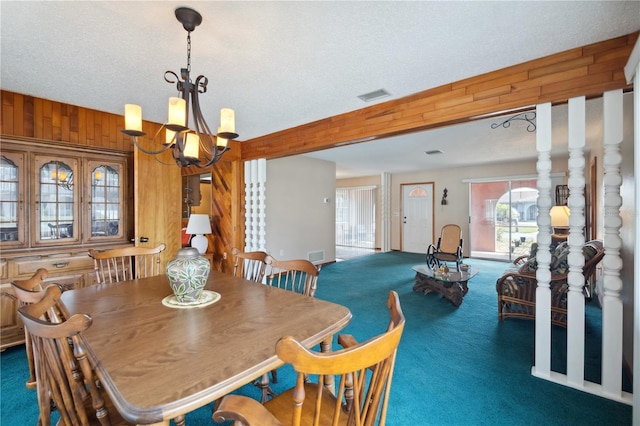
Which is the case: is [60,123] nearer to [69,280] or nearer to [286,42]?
[69,280]

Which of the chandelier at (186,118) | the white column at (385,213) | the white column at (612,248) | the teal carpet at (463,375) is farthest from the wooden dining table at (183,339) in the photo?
the white column at (385,213)

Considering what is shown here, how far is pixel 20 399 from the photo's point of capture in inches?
77.3

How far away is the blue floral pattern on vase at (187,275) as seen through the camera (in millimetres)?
1600

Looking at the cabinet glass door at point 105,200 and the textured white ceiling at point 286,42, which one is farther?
the cabinet glass door at point 105,200

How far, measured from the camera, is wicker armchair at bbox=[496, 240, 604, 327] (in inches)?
117

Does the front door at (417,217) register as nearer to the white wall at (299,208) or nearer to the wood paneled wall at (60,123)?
the white wall at (299,208)

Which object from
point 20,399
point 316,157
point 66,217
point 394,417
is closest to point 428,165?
point 316,157

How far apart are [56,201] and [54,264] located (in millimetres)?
667

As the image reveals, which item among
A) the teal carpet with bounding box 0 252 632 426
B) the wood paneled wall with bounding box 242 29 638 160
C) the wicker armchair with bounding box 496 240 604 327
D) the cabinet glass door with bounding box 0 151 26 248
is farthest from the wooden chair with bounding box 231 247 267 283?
the wicker armchair with bounding box 496 240 604 327

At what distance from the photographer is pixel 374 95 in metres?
2.77

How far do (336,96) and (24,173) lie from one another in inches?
122

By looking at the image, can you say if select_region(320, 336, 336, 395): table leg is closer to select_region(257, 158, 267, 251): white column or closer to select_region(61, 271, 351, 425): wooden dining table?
select_region(61, 271, 351, 425): wooden dining table

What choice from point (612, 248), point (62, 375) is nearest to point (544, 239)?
point (612, 248)

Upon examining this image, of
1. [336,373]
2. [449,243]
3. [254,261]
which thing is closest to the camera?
[336,373]
